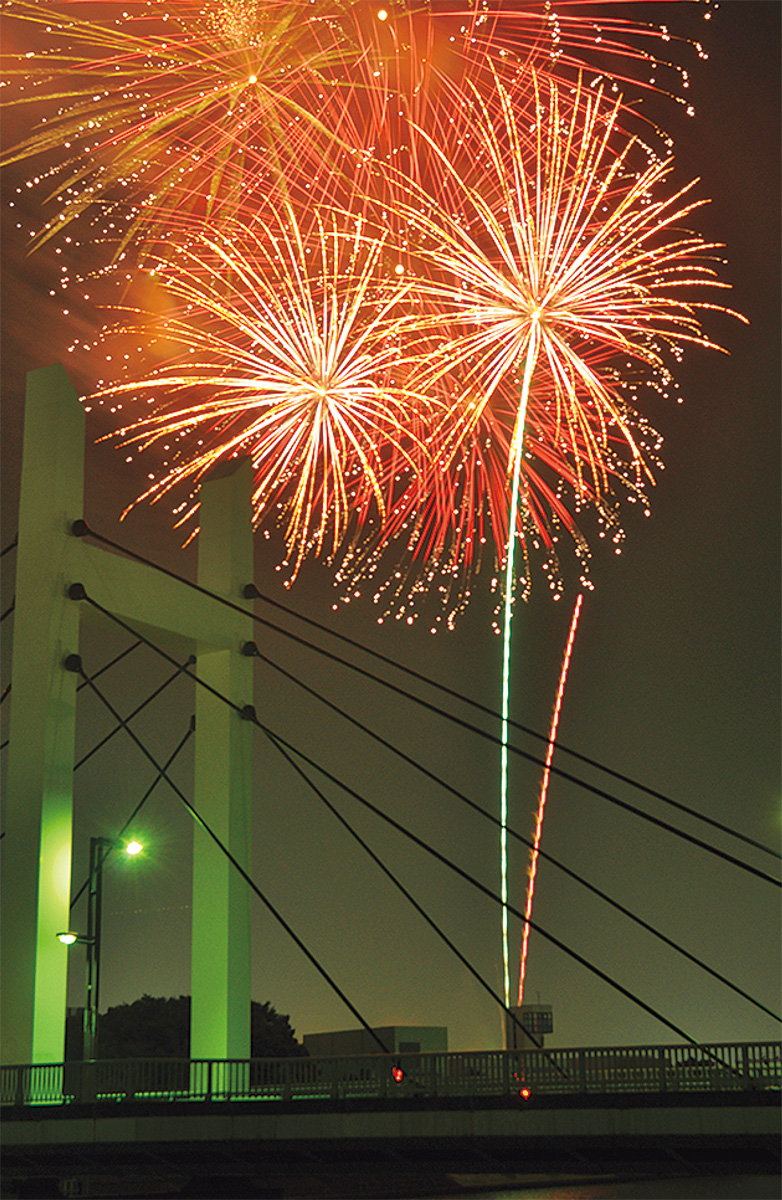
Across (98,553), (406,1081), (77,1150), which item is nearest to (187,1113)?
(77,1150)

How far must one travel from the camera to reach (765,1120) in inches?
636

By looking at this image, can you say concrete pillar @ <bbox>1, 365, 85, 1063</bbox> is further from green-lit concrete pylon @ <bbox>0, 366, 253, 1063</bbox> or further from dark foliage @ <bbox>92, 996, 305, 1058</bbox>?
dark foliage @ <bbox>92, 996, 305, 1058</bbox>

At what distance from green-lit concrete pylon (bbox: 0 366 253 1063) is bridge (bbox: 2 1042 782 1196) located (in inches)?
79.7

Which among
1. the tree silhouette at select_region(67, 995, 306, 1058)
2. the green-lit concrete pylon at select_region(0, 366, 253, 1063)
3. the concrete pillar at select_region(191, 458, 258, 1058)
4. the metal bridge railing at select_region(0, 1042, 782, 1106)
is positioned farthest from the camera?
the tree silhouette at select_region(67, 995, 306, 1058)

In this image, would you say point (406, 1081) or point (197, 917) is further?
point (197, 917)

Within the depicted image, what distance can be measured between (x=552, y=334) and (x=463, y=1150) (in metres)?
13.8

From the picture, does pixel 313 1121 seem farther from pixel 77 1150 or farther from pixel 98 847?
pixel 98 847

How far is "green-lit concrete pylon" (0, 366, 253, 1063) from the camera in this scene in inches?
861

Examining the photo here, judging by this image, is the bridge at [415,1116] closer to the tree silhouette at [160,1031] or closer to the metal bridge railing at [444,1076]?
the metal bridge railing at [444,1076]

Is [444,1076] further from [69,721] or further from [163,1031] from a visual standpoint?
[163,1031]

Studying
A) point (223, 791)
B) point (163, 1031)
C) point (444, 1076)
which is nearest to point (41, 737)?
point (223, 791)

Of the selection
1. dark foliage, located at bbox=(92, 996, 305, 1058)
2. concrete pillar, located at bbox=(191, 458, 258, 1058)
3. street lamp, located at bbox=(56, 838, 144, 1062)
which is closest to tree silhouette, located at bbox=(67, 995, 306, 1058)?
dark foliage, located at bbox=(92, 996, 305, 1058)

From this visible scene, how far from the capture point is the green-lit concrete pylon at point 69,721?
21859 mm

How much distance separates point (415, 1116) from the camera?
17859mm
